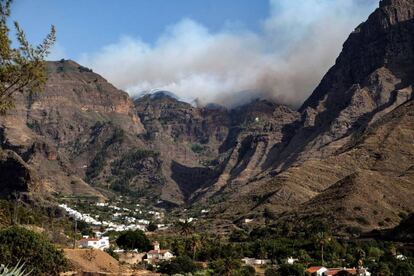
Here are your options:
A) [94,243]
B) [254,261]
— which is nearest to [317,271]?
[254,261]

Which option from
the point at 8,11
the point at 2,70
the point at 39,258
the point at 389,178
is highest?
the point at 389,178

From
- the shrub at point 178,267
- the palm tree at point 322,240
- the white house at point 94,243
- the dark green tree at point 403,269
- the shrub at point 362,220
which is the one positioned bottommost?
the shrub at point 178,267

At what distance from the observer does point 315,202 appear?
172 metres

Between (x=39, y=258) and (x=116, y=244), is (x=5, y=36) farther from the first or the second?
(x=116, y=244)

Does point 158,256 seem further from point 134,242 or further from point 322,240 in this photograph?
point 322,240

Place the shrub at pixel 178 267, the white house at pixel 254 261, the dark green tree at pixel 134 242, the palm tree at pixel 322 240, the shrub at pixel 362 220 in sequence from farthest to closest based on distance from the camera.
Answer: the shrub at pixel 362 220 → the dark green tree at pixel 134 242 → the palm tree at pixel 322 240 → the white house at pixel 254 261 → the shrub at pixel 178 267

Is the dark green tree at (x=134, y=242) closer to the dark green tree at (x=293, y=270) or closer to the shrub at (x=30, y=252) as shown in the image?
the dark green tree at (x=293, y=270)

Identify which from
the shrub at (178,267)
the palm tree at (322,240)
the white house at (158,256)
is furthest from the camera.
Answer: the white house at (158,256)

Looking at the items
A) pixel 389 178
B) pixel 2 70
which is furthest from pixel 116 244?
pixel 2 70

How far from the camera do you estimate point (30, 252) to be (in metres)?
72.9

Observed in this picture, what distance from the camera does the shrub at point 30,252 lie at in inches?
2847

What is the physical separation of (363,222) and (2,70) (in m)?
135

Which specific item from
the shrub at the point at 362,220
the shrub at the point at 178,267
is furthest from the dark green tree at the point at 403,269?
the shrub at the point at 362,220

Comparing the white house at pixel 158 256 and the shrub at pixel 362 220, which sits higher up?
the shrub at pixel 362 220
